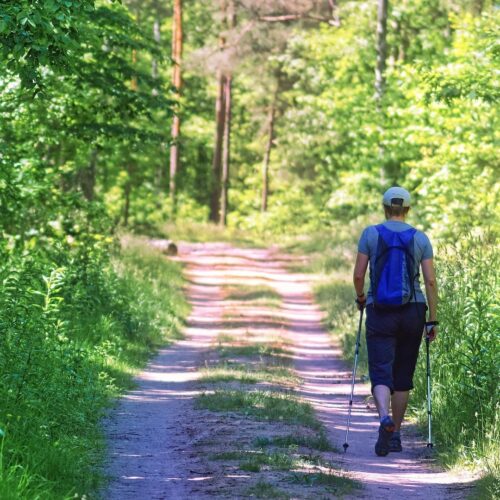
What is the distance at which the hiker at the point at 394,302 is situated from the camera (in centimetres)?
861

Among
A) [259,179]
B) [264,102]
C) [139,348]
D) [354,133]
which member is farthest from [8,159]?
[259,179]

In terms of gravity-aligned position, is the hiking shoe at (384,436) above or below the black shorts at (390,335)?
below

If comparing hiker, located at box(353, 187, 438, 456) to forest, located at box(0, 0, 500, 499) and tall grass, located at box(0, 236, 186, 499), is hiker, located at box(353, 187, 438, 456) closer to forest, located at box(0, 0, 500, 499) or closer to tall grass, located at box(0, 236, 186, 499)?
forest, located at box(0, 0, 500, 499)

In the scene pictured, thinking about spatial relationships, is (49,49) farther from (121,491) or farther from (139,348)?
(139,348)

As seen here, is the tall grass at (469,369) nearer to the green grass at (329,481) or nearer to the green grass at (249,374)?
the green grass at (329,481)

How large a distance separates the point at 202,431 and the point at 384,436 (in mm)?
1674

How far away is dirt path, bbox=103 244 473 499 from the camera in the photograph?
7477mm

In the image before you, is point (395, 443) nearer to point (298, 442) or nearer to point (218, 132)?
point (298, 442)

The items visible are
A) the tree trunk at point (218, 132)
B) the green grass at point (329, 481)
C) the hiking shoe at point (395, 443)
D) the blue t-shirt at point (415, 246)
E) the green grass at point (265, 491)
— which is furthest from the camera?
the tree trunk at point (218, 132)

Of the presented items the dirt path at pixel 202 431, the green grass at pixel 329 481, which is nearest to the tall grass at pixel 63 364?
the dirt path at pixel 202 431

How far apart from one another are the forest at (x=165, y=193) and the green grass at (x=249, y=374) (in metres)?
1.07

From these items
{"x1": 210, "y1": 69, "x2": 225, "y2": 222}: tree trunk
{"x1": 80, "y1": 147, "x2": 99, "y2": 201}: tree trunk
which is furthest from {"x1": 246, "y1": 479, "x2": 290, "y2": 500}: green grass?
{"x1": 210, "y1": 69, "x2": 225, "y2": 222}: tree trunk

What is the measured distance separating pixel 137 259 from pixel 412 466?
16812mm

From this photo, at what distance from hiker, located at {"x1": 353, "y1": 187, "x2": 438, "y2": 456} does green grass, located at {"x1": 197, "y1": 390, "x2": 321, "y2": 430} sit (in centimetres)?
113
